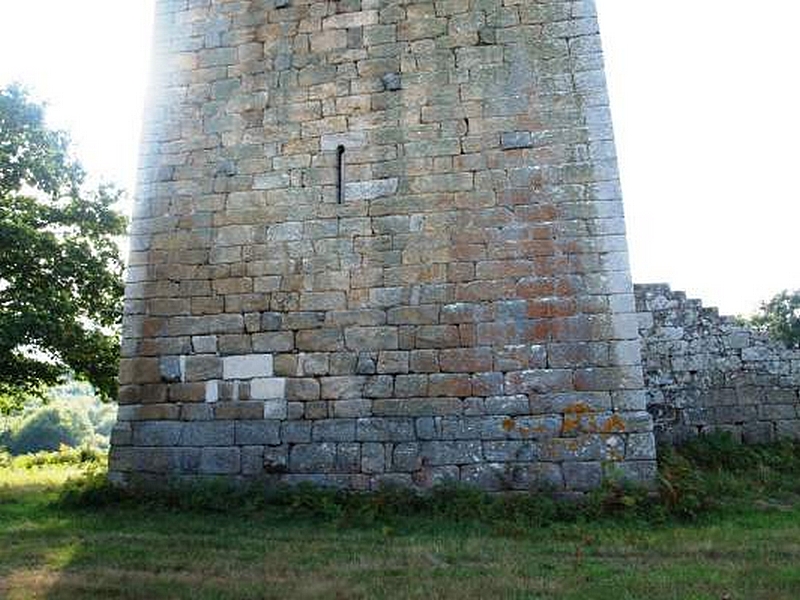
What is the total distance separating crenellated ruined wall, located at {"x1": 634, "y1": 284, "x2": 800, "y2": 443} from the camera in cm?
787

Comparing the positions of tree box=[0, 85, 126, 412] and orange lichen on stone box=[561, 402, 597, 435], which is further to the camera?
tree box=[0, 85, 126, 412]

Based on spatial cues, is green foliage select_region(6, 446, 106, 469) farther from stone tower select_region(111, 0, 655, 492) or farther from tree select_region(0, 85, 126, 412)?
stone tower select_region(111, 0, 655, 492)

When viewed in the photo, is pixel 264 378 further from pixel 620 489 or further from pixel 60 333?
pixel 60 333

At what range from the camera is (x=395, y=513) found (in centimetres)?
542

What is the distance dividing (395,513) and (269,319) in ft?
7.63

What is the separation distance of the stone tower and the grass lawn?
718 millimetres

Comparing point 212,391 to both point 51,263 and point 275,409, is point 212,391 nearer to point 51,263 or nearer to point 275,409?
point 275,409

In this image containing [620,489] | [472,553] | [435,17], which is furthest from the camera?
[435,17]

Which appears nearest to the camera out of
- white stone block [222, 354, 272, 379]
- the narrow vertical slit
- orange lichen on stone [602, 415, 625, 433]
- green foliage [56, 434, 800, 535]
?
green foliage [56, 434, 800, 535]

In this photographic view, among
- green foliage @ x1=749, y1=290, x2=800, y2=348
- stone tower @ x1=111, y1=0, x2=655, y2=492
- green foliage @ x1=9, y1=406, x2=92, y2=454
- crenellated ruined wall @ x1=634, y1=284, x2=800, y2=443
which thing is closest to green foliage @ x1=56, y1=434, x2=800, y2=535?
stone tower @ x1=111, y1=0, x2=655, y2=492

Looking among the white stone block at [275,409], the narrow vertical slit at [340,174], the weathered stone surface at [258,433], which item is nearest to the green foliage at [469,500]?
the weathered stone surface at [258,433]

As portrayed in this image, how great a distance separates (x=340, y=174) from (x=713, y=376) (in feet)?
18.3

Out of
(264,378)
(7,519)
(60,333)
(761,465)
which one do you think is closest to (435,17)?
(264,378)

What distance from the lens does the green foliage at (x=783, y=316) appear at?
24366 mm
